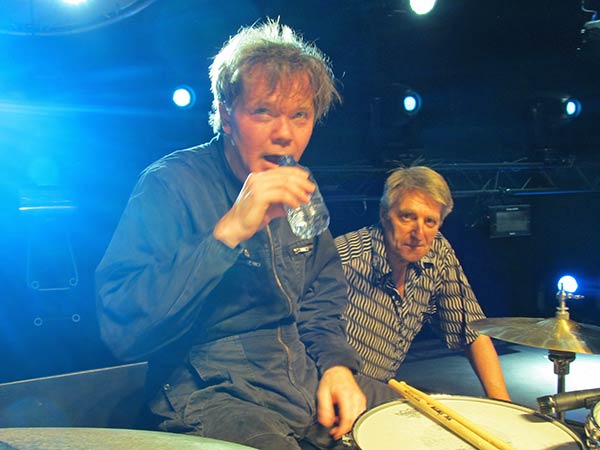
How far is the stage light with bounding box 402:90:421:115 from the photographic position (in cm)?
530

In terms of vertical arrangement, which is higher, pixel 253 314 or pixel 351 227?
pixel 351 227

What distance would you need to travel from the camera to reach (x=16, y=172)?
378cm

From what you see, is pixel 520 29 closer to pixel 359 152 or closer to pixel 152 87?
pixel 359 152

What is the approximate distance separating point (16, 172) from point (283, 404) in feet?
9.83

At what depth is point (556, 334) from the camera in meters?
1.93

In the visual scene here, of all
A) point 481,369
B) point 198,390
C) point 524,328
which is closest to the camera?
point 198,390

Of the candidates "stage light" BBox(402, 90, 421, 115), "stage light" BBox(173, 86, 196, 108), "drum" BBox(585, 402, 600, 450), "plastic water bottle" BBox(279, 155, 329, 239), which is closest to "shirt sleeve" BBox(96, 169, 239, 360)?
"plastic water bottle" BBox(279, 155, 329, 239)

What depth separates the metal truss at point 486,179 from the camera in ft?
17.6

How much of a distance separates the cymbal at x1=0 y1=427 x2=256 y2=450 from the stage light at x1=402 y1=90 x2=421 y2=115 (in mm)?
4776

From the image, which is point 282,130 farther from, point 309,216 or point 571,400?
point 571,400

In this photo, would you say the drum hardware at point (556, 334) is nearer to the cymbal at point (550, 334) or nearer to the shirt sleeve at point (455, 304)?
the cymbal at point (550, 334)

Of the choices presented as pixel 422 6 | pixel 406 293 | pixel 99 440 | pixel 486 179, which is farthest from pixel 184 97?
pixel 486 179

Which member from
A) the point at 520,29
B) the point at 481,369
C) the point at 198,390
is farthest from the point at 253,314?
the point at 520,29

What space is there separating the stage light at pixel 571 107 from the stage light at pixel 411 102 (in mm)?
2142
